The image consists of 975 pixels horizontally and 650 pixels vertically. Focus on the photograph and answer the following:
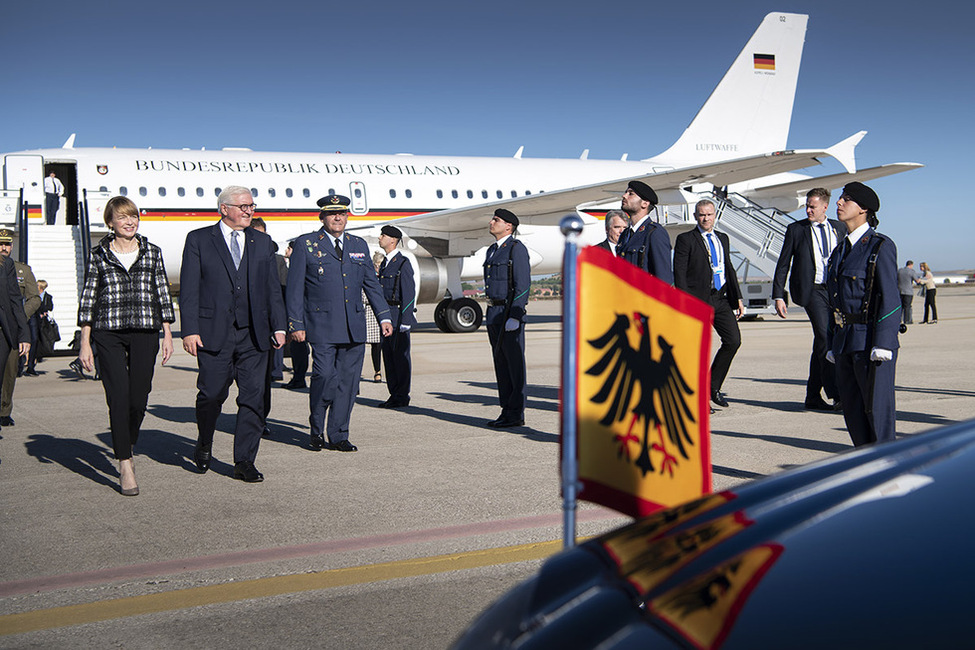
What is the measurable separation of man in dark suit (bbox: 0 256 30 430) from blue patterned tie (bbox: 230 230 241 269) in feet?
7.15

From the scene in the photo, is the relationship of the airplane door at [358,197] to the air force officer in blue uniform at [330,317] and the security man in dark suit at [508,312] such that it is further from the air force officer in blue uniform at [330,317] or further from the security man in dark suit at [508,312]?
the air force officer in blue uniform at [330,317]

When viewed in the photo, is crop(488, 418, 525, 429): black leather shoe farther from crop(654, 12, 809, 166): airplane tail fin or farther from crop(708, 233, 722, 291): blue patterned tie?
crop(654, 12, 809, 166): airplane tail fin

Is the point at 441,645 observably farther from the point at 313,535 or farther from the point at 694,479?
the point at 313,535

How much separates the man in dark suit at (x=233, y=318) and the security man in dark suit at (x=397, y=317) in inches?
95.1

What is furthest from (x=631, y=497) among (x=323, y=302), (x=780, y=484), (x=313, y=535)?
(x=323, y=302)

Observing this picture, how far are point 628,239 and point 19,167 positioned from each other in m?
14.2

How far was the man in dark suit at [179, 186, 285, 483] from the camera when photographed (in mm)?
5891

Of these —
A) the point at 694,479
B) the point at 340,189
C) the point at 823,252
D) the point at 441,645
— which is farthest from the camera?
the point at 340,189

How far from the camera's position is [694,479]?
270cm

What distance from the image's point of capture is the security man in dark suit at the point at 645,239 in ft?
23.3

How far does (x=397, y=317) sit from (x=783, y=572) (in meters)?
7.81

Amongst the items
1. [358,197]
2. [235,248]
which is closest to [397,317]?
[235,248]

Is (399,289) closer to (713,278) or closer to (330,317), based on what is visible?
(330,317)

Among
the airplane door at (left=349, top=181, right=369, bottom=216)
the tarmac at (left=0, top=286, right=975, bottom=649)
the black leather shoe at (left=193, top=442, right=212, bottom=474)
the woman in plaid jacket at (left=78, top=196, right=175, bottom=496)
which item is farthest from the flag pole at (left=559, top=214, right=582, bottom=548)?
the airplane door at (left=349, top=181, right=369, bottom=216)
